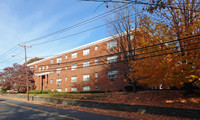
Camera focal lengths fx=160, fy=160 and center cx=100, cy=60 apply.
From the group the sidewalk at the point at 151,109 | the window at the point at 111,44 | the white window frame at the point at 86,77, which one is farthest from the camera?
the white window frame at the point at 86,77

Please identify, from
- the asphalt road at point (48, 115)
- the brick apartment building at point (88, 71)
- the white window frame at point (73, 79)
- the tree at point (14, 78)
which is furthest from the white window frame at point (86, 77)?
the tree at point (14, 78)

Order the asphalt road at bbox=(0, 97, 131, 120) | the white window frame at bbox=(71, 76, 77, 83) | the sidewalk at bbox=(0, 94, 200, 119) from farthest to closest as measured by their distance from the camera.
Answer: the white window frame at bbox=(71, 76, 77, 83), the asphalt road at bbox=(0, 97, 131, 120), the sidewalk at bbox=(0, 94, 200, 119)

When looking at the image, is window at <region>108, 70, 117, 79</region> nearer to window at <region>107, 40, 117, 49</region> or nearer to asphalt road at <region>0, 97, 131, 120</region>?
window at <region>107, 40, 117, 49</region>

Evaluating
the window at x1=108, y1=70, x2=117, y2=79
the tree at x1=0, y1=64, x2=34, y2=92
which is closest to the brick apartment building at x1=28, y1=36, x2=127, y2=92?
the window at x1=108, y1=70, x2=117, y2=79

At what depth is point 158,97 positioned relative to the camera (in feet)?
55.1

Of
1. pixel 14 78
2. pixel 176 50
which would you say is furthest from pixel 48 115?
pixel 14 78

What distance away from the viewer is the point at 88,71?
1367 inches

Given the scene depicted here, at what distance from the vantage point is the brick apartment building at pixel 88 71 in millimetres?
28938

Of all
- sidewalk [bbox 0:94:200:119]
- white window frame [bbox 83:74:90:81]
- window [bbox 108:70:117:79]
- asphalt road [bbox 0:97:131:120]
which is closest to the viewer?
sidewalk [bbox 0:94:200:119]

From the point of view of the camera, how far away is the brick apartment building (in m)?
28.9

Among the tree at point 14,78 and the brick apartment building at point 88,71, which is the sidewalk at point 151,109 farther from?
the tree at point 14,78

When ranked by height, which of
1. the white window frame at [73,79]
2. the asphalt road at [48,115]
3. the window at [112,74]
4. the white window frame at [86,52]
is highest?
the white window frame at [86,52]

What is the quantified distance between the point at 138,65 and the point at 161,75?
2571 mm

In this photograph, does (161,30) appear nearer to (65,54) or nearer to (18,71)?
(65,54)
